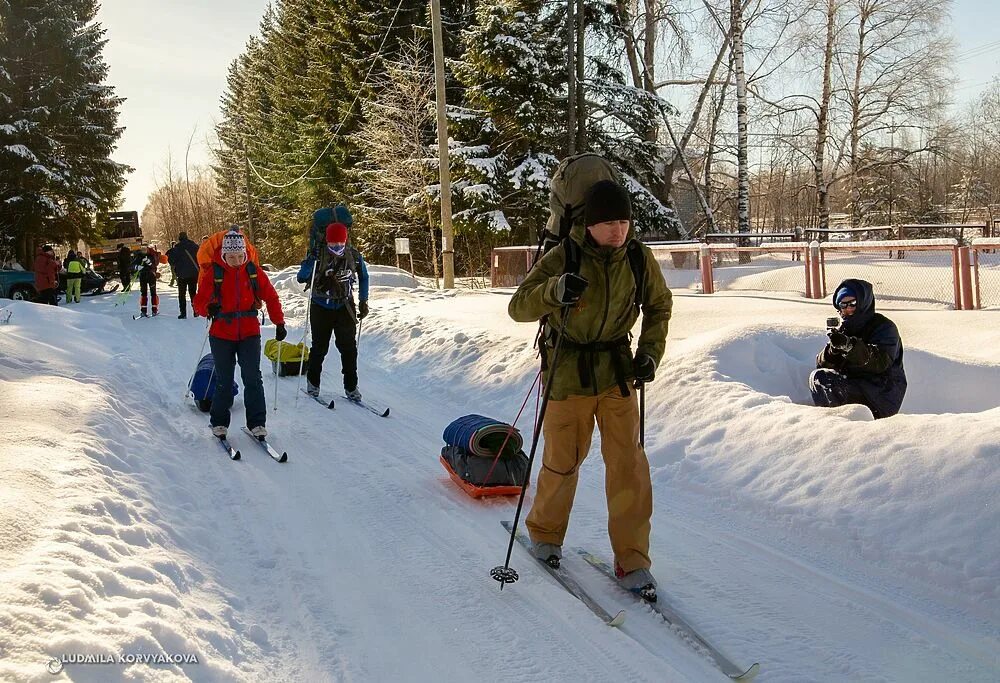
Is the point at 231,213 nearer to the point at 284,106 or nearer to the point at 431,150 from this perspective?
the point at 284,106

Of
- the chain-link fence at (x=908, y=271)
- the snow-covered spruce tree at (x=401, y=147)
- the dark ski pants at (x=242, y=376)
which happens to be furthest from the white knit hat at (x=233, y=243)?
the snow-covered spruce tree at (x=401, y=147)

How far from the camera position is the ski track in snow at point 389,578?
10.0 ft

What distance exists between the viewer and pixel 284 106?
124 ft

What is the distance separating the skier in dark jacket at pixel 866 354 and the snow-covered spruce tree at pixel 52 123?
1087 inches

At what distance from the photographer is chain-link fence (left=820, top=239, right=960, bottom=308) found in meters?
9.91

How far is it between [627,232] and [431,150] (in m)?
19.9

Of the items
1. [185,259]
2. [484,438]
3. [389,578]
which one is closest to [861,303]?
[484,438]

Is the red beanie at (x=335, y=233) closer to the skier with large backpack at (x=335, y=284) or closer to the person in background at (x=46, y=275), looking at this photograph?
the skier with large backpack at (x=335, y=284)

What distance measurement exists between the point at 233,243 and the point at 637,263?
404 cm

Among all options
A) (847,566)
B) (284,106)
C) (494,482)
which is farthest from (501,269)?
(284,106)

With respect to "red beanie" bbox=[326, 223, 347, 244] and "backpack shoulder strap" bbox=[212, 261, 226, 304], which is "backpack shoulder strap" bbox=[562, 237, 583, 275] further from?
"red beanie" bbox=[326, 223, 347, 244]

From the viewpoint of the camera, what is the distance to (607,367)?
3.71 meters

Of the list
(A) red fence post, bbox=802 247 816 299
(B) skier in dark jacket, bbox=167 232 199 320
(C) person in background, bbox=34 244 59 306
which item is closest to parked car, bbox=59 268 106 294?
(C) person in background, bbox=34 244 59 306

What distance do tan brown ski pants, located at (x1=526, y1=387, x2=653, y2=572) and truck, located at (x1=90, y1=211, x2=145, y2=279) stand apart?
3184 centimetres
